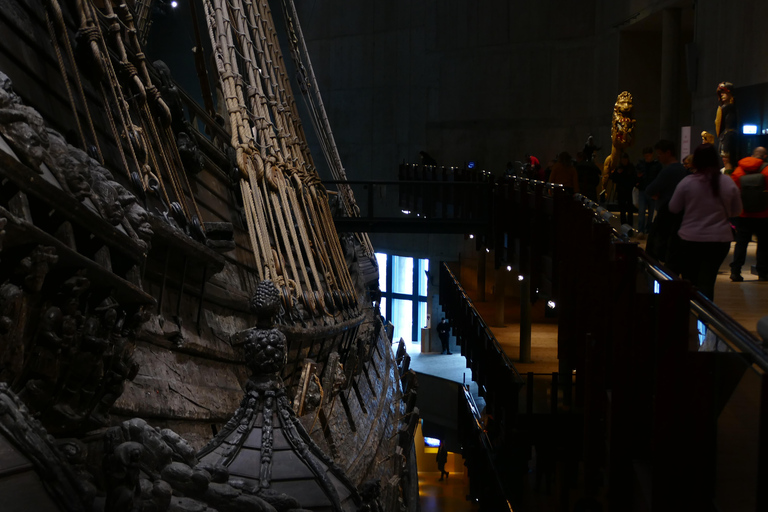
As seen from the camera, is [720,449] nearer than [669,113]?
Yes

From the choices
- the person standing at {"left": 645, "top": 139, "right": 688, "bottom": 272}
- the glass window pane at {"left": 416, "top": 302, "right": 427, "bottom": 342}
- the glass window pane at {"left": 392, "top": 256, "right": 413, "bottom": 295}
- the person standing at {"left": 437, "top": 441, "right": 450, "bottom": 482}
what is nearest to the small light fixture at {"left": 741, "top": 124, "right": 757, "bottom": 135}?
the person standing at {"left": 645, "top": 139, "right": 688, "bottom": 272}

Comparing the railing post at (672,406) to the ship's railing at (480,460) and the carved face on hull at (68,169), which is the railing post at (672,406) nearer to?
the carved face on hull at (68,169)

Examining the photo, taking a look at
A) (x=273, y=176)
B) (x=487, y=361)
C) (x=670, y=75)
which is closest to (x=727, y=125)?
(x=487, y=361)

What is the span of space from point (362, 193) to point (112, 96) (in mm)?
17614

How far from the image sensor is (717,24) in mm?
11406

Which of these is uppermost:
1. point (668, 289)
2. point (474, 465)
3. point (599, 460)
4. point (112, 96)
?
point (112, 96)

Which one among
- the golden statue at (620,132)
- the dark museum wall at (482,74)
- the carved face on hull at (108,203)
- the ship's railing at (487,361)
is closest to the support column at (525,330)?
the ship's railing at (487,361)

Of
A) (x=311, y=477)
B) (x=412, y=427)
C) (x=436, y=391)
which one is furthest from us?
(x=436, y=391)

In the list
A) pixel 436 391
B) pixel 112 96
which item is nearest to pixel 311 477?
pixel 112 96

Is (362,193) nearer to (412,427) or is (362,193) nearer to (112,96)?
(412,427)

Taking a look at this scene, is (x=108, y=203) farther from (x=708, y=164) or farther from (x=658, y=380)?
(x=708, y=164)

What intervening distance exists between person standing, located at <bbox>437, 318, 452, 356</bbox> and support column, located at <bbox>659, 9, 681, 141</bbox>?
660 cm

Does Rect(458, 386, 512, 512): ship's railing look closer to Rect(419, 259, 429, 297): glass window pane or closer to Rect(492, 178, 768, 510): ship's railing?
Rect(492, 178, 768, 510): ship's railing

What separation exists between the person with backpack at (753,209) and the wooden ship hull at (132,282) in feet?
8.89
